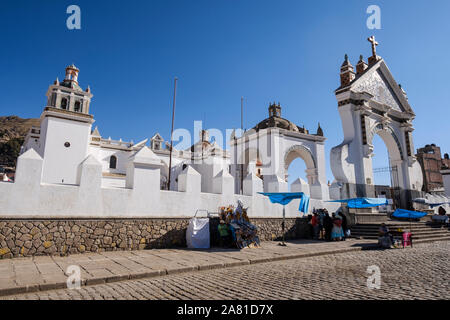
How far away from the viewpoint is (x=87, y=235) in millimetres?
7156

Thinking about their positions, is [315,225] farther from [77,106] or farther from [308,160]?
[77,106]

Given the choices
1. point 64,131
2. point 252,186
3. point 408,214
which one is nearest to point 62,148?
point 64,131

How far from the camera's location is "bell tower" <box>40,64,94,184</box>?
78.9ft

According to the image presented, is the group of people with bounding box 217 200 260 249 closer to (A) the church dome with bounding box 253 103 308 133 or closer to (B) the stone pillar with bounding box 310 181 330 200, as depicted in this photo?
(B) the stone pillar with bounding box 310 181 330 200

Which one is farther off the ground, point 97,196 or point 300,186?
point 300,186

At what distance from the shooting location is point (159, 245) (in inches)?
323

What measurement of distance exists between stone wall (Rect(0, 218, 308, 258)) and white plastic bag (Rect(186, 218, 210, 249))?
361 millimetres

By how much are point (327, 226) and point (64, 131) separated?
79.6ft

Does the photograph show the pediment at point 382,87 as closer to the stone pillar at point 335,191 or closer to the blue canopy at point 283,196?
the stone pillar at point 335,191

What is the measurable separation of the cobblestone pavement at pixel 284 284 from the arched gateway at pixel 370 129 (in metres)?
8.59

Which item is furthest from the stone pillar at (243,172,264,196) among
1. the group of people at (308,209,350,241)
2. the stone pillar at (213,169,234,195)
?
the group of people at (308,209,350,241)

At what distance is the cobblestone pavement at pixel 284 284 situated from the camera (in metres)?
3.85

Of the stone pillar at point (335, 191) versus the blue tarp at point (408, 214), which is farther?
the stone pillar at point (335, 191)

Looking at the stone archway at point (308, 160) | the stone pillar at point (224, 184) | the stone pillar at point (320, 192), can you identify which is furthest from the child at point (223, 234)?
the stone archway at point (308, 160)
